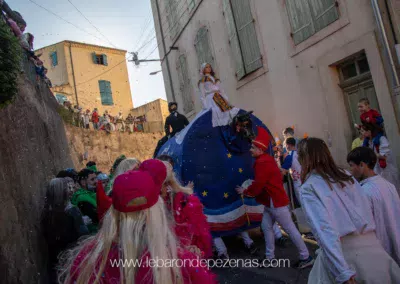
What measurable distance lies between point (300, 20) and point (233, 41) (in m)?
2.77

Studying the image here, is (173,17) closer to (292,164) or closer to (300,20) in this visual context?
(300,20)

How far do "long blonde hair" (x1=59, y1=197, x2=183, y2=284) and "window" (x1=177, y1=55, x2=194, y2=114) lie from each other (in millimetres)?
11615

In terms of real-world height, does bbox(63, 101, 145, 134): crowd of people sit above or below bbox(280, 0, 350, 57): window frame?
above

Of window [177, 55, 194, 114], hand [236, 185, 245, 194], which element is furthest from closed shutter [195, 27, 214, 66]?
hand [236, 185, 245, 194]

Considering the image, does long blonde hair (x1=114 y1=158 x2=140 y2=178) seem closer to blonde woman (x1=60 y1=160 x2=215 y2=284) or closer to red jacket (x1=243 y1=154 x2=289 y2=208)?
blonde woman (x1=60 y1=160 x2=215 y2=284)

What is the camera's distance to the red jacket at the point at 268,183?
14.5 feet

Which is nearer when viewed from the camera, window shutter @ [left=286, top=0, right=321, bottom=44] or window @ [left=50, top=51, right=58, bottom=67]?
window shutter @ [left=286, top=0, right=321, bottom=44]

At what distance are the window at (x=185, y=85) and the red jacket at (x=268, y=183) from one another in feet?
29.3

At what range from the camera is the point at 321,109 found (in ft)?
23.9

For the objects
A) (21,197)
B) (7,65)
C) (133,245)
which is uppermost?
(7,65)

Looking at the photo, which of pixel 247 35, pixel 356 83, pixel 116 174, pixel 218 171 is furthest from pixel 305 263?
pixel 247 35

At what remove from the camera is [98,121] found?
2144cm

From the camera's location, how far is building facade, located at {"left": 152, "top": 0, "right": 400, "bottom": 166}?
5.88m

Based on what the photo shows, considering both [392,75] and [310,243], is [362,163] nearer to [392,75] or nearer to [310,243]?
[310,243]
